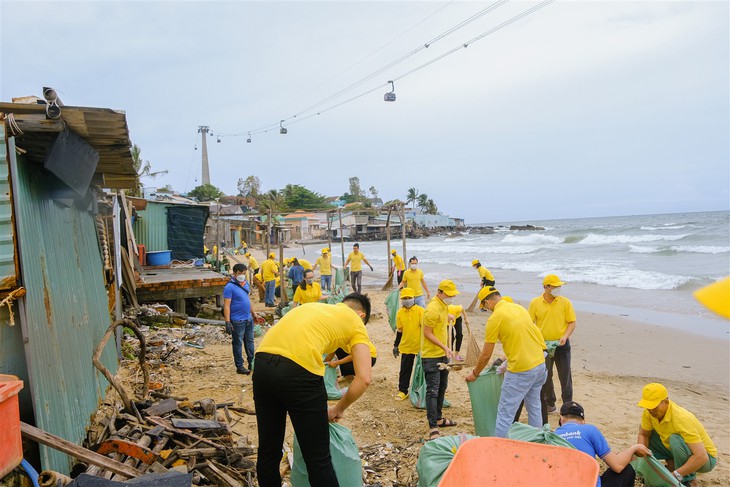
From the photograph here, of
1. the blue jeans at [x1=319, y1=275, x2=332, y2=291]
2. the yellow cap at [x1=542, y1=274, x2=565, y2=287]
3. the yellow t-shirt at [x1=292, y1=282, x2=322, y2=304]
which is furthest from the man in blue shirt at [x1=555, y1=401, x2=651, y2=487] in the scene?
the blue jeans at [x1=319, y1=275, x2=332, y2=291]

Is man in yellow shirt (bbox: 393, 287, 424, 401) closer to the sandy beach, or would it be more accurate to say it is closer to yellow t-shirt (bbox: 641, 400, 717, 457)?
the sandy beach

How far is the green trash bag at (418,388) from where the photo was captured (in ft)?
18.5

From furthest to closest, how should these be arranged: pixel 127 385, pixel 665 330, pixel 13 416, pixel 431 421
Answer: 1. pixel 665 330
2. pixel 127 385
3. pixel 431 421
4. pixel 13 416

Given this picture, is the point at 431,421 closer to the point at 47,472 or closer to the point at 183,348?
the point at 47,472

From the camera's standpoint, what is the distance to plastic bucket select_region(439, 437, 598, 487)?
7.16ft

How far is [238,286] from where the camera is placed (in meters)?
7.05

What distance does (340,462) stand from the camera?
10.6 ft

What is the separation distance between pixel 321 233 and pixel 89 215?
55.3 m

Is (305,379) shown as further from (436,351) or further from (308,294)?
(308,294)

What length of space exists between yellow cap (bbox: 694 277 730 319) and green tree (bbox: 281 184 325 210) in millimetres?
64672

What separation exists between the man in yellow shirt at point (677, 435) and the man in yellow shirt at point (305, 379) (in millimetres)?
2352

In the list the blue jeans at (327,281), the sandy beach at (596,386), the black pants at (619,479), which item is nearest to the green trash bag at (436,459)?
the sandy beach at (596,386)

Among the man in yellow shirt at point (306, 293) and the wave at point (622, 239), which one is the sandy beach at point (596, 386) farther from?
the wave at point (622, 239)

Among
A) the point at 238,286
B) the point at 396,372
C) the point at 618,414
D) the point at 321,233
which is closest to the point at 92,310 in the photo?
the point at 238,286
